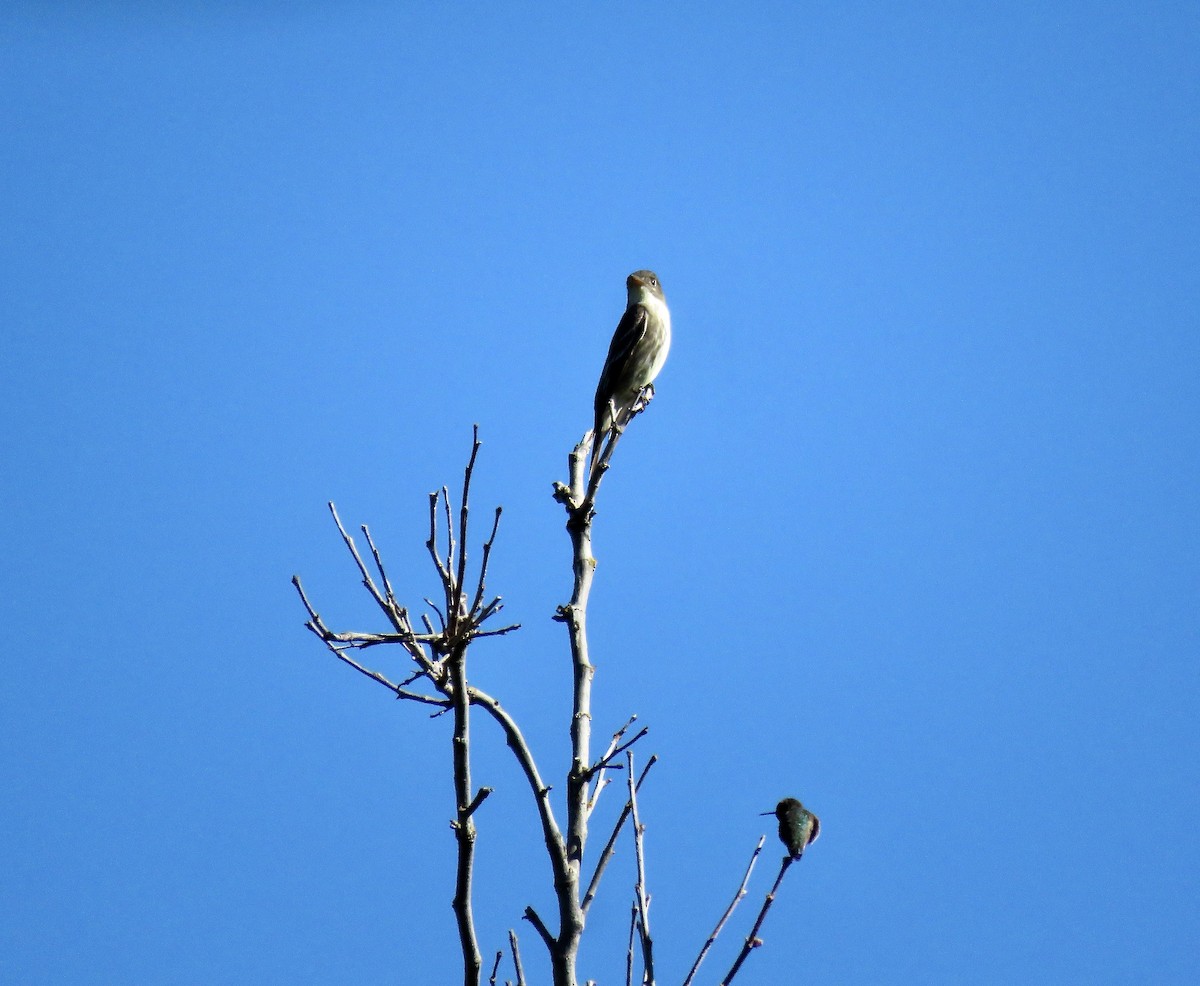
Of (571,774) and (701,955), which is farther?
Answer: (571,774)

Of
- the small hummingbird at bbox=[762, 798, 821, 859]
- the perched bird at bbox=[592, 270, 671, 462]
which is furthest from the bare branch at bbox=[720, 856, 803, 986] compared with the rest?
the perched bird at bbox=[592, 270, 671, 462]

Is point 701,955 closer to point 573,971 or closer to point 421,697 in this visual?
point 573,971

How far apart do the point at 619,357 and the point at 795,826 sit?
5969mm

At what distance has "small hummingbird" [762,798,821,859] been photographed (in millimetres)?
2396

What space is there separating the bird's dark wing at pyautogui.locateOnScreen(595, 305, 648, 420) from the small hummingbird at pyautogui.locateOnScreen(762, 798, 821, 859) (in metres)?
5.69

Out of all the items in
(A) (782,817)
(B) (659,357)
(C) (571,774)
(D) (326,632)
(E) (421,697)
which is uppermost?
(B) (659,357)

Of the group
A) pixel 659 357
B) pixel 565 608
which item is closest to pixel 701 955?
pixel 565 608

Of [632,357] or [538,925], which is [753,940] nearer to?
[538,925]

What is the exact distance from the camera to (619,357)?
26.6 ft

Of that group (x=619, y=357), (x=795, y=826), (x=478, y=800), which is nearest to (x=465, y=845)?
(x=478, y=800)

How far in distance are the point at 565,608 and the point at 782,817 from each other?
4.09ft

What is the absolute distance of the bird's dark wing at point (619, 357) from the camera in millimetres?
8086

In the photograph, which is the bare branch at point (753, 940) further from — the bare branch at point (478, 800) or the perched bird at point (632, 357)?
the perched bird at point (632, 357)

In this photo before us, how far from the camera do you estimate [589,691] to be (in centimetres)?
335
